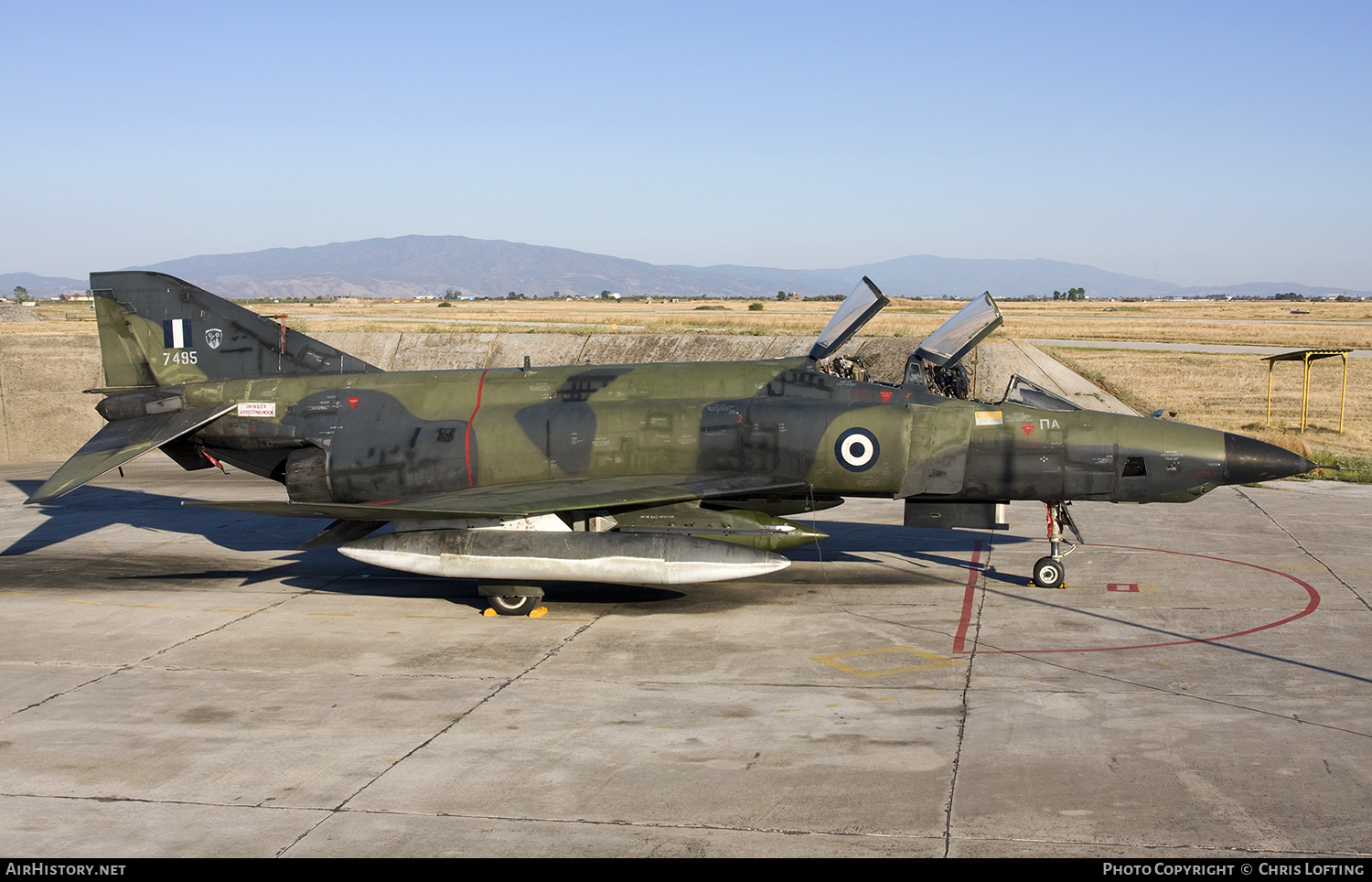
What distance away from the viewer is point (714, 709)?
9141mm

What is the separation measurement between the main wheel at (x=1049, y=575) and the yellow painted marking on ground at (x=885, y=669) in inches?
130

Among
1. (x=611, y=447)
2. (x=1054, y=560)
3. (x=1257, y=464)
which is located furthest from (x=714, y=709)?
(x=1257, y=464)

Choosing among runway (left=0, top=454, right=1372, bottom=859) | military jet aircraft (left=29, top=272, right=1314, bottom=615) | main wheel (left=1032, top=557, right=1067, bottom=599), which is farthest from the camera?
main wheel (left=1032, top=557, right=1067, bottom=599)

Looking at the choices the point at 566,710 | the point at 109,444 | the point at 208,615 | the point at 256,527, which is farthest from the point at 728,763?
the point at 256,527

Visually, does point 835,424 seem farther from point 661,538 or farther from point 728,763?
point 728,763

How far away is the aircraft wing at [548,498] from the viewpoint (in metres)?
11.7

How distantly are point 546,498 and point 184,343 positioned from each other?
7027 millimetres

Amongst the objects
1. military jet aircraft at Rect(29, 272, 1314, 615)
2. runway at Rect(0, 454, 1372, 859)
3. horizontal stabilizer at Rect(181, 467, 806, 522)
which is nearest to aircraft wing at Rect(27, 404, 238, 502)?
military jet aircraft at Rect(29, 272, 1314, 615)

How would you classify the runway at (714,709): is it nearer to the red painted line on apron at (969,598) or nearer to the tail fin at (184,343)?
the red painted line on apron at (969,598)

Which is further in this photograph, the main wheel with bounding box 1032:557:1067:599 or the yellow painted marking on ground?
the main wheel with bounding box 1032:557:1067:599

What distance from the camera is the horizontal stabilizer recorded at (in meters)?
11.7

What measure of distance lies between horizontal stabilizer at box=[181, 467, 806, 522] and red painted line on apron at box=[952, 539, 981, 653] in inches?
101

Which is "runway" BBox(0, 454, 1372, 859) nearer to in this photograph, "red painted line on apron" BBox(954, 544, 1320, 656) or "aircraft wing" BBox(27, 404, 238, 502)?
"red painted line on apron" BBox(954, 544, 1320, 656)

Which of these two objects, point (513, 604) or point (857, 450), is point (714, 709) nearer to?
point (513, 604)
